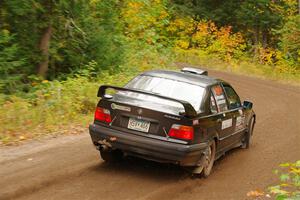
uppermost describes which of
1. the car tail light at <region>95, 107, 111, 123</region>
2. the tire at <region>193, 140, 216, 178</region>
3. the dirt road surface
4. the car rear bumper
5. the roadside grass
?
the car tail light at <region>95, 107, 111, 123</region>

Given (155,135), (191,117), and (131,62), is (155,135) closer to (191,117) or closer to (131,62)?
(191,117)

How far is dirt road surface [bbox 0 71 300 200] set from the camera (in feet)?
22.4

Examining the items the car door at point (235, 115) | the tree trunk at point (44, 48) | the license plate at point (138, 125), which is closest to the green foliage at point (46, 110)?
the tree trunk at point (44, 48)

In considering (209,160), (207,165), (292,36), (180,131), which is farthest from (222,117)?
(292,36)

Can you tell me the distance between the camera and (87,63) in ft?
58.5

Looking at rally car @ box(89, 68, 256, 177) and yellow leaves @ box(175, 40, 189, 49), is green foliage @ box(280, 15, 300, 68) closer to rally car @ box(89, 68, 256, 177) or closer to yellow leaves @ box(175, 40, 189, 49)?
yellow leaves @ box(175, 40, 189, 49)

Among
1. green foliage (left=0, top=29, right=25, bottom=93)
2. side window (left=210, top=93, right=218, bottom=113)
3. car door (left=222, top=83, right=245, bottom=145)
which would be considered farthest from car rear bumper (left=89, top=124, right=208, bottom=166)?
green foliage (left=0, top=29, right=25, bottom=93)

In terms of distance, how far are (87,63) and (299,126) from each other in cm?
773

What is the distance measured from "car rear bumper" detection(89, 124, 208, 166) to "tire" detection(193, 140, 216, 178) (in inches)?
11.1

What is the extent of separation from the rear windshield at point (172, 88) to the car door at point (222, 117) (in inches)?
15.7

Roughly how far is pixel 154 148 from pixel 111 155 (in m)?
1.29

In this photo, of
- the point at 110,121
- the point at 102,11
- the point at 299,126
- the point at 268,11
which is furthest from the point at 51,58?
the point at 268,11

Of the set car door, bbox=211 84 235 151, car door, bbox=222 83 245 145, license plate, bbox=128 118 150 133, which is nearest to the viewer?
license plate, bbox=128 118 150 133

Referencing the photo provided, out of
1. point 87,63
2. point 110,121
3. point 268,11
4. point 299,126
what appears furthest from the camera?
point 268,11
